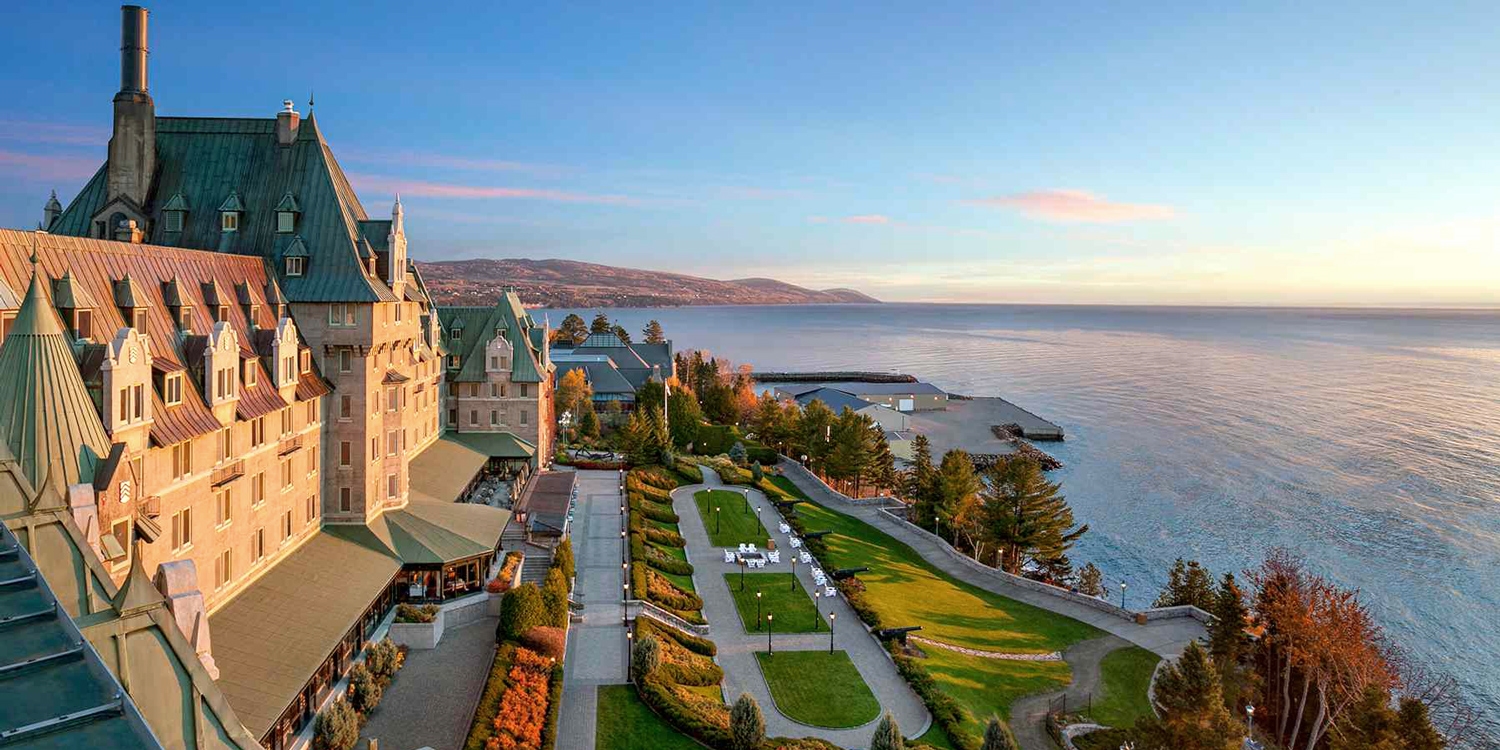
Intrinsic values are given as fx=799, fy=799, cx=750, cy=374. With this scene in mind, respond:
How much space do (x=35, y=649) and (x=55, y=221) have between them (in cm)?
3914

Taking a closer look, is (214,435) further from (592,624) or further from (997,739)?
(997,739)

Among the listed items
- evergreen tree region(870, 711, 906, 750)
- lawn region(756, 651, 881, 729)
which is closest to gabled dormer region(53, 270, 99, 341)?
evergreen tree region(870, 711, 906, 750)

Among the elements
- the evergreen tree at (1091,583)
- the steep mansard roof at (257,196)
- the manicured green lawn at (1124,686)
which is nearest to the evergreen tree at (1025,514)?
the evergreen tree at (1091,583)

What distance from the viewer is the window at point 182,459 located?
24.4 meters

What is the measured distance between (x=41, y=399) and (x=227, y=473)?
963 cm

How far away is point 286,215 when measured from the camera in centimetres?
3681

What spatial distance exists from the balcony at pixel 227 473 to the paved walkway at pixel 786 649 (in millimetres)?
20798

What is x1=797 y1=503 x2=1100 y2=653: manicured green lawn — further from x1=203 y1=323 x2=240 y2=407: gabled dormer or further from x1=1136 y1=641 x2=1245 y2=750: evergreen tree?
x1=203 y1=323 x2=240 y2=407: gabled dormer

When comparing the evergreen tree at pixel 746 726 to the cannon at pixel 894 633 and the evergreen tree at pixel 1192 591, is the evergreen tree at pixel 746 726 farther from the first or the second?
the evergreen tree at pixel 1192 591

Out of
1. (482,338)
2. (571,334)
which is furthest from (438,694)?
(571,334)

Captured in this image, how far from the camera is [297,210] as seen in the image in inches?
1464

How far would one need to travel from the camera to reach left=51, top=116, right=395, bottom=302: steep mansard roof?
36.1 m

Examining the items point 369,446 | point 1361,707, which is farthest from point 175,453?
point 1361,707

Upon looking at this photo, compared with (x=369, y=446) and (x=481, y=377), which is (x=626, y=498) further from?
(x=369, y=446)
